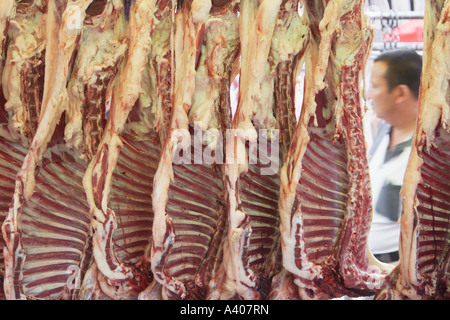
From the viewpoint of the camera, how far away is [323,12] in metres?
2.41

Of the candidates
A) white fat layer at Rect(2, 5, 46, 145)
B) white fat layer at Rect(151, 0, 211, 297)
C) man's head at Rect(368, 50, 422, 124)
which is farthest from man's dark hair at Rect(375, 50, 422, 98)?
white fat layer at Rect(2, 5, 46, 145)

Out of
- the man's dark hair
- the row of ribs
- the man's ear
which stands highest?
the man's dark hair

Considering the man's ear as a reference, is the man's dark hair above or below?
above

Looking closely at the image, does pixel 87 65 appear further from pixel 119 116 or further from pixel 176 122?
pixel 176 122

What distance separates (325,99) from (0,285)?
152 centimetres

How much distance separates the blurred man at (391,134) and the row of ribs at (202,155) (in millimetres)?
512

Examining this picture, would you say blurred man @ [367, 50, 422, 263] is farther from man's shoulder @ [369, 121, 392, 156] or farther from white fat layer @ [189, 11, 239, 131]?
white fat layer @ [189, 11, 239, 131]

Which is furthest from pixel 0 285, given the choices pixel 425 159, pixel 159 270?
pixel 425 159

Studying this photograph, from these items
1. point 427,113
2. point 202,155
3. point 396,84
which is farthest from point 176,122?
point 396,84

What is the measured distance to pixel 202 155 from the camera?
246 centimetres

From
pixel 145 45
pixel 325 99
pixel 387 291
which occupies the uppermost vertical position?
pixel 145 45

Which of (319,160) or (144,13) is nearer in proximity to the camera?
(144,13)

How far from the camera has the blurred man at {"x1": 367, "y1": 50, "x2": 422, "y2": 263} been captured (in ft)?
9.61

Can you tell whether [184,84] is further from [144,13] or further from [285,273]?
[285,273]
